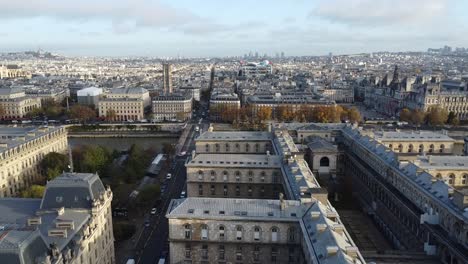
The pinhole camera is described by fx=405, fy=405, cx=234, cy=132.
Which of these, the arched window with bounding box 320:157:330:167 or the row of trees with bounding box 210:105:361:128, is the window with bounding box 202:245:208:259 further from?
the row of trees with bounding box 210:105:361:128

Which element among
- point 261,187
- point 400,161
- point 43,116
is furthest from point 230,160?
point 43,116

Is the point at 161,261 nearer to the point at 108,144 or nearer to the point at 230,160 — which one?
the point at 230,160

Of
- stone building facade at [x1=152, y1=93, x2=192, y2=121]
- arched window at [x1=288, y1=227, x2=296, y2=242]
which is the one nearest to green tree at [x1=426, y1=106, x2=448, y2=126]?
stone building facade at [x1=152, y1=93, x2=192, y2=121]

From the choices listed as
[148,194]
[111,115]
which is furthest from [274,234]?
[111,115]

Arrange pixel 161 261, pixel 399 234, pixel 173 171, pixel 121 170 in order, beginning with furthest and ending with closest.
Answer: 1. pixel 173 171
2. pixel 121 170
3. pixel 399 234
4. pixel 161 261

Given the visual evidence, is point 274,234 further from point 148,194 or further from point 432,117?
point 432,117

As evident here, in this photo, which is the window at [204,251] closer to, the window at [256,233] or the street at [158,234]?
the window at [256,233]
